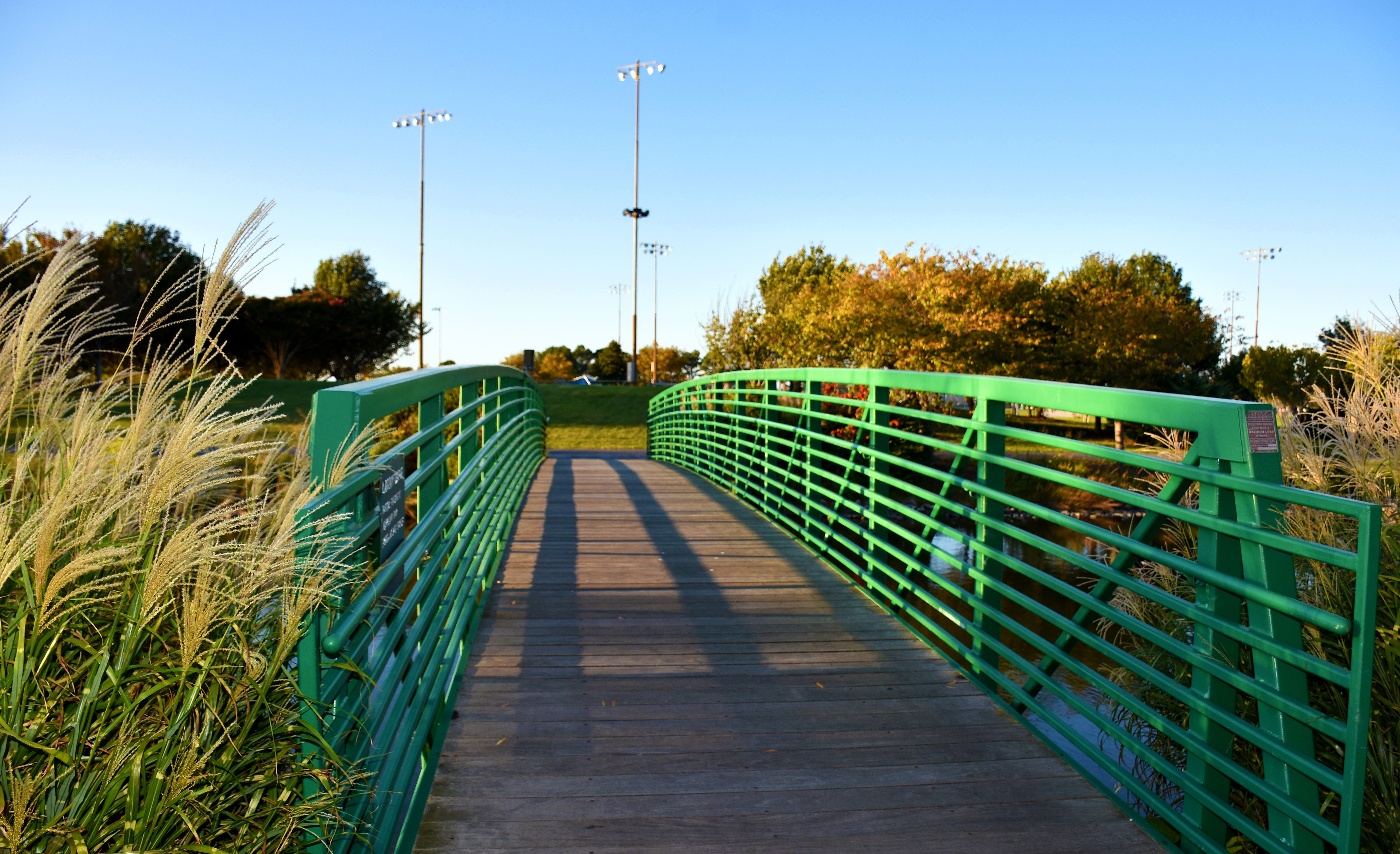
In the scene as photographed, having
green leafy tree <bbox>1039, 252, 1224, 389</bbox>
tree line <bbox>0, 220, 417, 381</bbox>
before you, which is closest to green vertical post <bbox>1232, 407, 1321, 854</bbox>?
green leafy tree <bbox>1039, 252, 1224, 389</bbox>

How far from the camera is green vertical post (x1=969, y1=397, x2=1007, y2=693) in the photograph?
3.42 meters

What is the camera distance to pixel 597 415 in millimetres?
29672

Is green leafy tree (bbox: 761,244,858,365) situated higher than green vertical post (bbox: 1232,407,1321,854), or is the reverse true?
green leafy tree (bbox: 761,244,858,365)

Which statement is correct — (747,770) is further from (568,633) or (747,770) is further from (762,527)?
(762,527)

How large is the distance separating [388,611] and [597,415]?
27.6 meters

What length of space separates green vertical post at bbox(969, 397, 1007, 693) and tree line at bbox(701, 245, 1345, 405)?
15.1 meters

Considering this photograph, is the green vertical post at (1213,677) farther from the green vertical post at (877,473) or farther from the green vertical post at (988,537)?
the green vertical post at (877,473)

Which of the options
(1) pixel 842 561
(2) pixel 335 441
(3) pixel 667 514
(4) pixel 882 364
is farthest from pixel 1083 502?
(2) pixel 335 441

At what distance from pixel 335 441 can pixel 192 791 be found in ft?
2.55

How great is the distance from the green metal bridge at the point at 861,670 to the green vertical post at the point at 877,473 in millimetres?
29

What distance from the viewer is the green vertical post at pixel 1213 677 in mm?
2234

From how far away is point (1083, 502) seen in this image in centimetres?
1672

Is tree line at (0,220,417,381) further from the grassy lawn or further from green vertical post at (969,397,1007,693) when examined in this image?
green vertical post at (969,397,1007,693)

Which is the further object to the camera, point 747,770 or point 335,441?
point 747,770
